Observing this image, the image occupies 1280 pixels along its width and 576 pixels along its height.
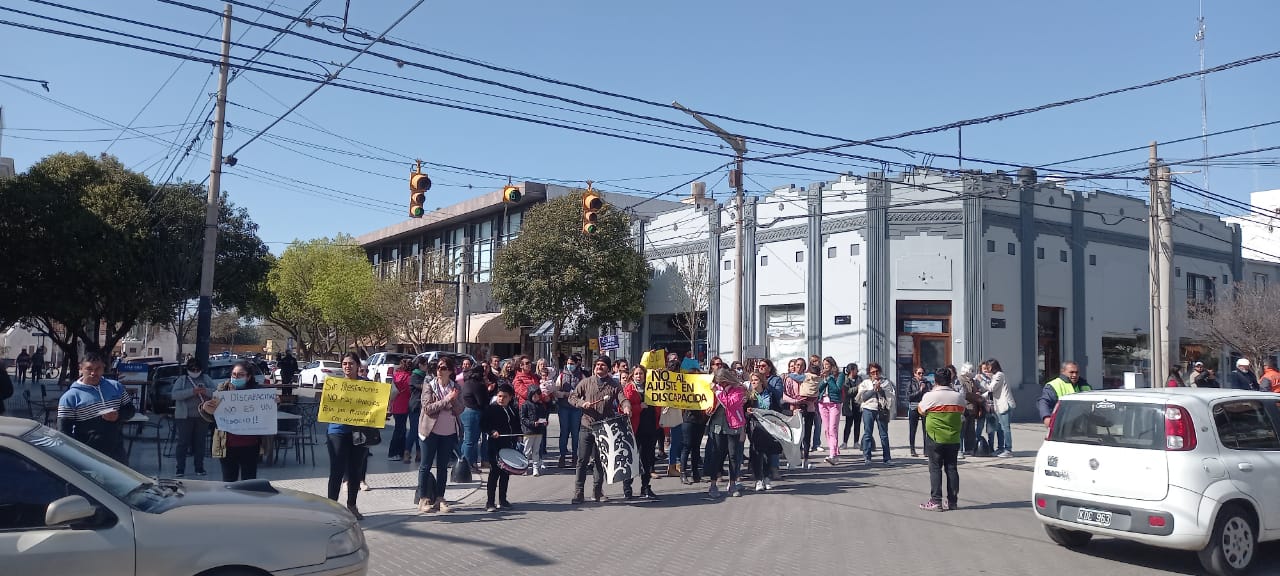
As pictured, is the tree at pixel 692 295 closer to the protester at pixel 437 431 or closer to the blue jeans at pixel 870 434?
the blue jeans at pixel 870 434

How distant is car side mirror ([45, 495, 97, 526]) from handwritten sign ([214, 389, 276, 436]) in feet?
16.3

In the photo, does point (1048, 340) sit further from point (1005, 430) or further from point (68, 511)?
point (68, 511)

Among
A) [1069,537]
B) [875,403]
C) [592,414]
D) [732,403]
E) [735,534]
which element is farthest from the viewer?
[875,403]

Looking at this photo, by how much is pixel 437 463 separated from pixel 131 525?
570 centimetres

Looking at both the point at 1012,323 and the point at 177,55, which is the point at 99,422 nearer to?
the point at 177,55

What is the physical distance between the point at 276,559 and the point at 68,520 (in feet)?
3.42

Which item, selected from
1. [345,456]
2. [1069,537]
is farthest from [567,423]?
[1069,537]

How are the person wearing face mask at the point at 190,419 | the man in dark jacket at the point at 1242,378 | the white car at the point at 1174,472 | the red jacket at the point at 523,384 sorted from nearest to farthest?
the white car at the point at 1174,472 < the person wearing face mask at the point at 190,419 < the red jacket at the point at 523,384 < the man in dark jacket at the point at 1242,378

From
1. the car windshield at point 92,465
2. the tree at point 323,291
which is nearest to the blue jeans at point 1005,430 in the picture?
the car windshield at point 92,465

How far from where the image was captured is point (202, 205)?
30891 mm

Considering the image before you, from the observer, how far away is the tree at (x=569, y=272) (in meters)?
32.2

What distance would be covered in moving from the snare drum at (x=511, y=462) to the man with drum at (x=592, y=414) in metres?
0.84

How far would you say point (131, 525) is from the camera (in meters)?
4.68

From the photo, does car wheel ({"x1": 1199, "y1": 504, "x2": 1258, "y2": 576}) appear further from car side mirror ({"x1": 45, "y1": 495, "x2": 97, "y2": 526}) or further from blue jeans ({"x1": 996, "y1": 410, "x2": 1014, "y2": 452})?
blue jeans ({"x1": 996, "y1": 410, "x2": 1014, "y2": 452})
